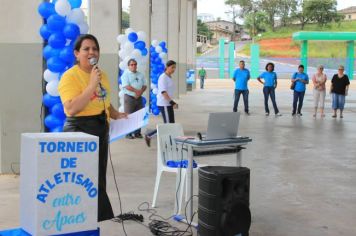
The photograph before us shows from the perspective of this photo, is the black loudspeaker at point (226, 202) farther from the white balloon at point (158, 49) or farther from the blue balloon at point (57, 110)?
the white balloon at point (158, 49)

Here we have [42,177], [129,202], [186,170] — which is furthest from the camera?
[129,202]

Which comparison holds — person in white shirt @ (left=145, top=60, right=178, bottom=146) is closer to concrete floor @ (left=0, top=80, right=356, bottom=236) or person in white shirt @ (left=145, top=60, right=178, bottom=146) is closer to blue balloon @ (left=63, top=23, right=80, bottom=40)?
concrete floor @ (left=0, top=80, right=356, bottom=236)

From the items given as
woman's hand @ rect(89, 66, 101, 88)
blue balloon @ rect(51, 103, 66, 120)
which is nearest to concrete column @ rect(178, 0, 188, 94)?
blue balloon @ rect(51, 103, 66, 120)

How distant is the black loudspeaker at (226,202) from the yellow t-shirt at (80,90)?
3.24ft

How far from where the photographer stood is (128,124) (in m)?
4.14

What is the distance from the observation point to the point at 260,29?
78500mm

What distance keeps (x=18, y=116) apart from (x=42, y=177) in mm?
4156

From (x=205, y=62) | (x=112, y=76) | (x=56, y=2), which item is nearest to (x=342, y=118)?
(x=112, y=76)

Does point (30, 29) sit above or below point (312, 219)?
above

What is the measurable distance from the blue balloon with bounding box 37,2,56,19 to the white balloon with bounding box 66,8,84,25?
235mm

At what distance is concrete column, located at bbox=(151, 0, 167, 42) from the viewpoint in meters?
19.0

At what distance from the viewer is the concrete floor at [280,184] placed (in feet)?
16.0

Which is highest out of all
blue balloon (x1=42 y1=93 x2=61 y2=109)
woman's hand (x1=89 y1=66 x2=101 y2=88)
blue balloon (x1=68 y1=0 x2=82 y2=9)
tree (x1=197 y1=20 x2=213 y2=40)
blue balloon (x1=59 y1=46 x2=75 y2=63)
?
tree (x1=197 y1=20 x2=213 y2=40)

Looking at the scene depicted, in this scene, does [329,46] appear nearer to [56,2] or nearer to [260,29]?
[260,29]
